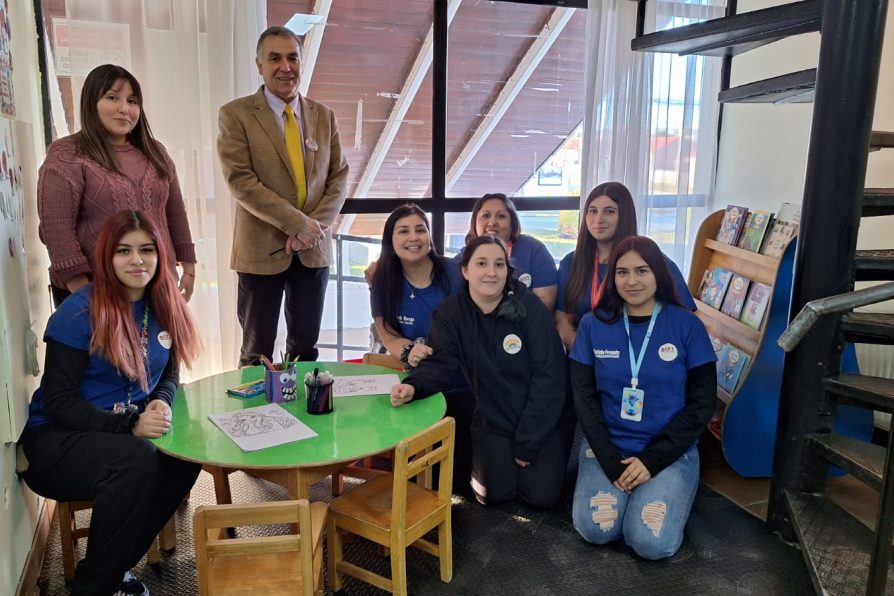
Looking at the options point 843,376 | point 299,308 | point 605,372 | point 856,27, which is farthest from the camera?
point 299,308

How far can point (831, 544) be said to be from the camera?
212cm

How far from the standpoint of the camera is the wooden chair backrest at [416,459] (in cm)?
183

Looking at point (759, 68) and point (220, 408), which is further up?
point (759, 68)

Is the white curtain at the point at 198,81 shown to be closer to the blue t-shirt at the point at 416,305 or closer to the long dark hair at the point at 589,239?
the blue t-shirt at the point at 416,305

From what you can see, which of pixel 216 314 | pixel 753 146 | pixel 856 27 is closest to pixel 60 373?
pixel 216 314

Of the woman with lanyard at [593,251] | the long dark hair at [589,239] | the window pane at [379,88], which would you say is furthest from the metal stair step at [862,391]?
the window pane at [379,88]

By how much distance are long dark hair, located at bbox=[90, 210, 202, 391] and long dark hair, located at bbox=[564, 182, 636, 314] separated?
171cm

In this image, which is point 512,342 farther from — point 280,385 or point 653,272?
point 280,385

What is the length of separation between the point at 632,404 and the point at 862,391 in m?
0.72

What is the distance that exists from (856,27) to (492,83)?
88.7 inches

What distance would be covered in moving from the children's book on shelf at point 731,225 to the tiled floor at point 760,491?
1227 millimetres

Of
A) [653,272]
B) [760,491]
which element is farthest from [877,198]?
[760,491]

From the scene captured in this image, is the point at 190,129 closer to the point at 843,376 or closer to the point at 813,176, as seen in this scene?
the point at 813,176

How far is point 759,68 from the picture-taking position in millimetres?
4008
